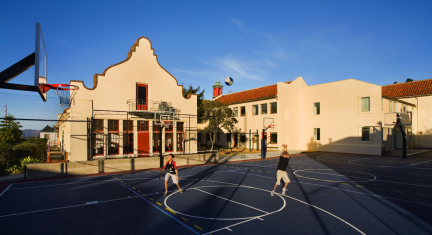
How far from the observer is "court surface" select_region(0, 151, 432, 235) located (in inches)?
301

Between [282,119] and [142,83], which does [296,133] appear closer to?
[282,119]

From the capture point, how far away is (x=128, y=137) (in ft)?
75.1

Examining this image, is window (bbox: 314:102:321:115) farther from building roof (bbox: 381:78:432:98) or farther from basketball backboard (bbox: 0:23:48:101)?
basketball backboard (bbox: 0:23:48:101)

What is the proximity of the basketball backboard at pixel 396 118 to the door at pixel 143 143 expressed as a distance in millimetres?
25851

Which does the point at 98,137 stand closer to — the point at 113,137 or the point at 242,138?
the point at 113,137

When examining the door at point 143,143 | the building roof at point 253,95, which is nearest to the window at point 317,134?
the building roof at point 253,95

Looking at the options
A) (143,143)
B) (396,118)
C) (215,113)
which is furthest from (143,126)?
(396,118)

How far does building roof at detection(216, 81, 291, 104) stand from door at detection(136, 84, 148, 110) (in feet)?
59.4

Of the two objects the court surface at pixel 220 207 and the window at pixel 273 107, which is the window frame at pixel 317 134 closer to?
the window at pixel 273 107

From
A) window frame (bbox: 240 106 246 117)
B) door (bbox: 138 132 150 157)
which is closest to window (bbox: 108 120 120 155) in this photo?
door (bbox: 138 132 150 157)

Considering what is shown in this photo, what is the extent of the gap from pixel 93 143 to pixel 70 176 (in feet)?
14.6

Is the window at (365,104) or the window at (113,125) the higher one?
the window at (365,104)

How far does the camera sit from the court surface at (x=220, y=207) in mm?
7641

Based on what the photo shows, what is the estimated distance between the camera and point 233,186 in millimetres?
13320
